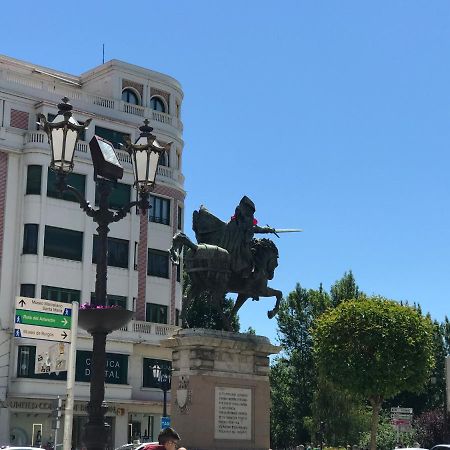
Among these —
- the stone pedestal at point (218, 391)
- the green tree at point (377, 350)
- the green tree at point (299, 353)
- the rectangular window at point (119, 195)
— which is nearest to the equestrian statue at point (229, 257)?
the stone pedestal at point (218, 391)

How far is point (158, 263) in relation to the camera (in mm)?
52875

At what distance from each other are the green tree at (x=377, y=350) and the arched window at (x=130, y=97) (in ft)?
65.0

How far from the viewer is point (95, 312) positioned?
12703mm

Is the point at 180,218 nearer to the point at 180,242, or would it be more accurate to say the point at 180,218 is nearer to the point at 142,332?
the point at 142,332

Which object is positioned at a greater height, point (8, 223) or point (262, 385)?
point (8, 223)

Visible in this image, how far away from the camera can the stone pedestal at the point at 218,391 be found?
1919cm

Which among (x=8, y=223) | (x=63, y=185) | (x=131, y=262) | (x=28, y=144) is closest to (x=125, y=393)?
(x=131, y=262)

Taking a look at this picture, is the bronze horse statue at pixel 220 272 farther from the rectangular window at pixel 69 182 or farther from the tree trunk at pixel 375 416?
the rectangular window at pixel 69 182

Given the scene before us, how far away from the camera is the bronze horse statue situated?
2028 centimetres

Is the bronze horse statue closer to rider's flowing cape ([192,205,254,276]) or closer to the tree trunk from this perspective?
rider's flowing cape ([192,205,254,276])

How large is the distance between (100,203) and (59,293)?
35.2m

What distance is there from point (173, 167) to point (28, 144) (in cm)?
1051

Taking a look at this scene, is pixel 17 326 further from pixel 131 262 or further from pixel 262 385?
pixel 131 262

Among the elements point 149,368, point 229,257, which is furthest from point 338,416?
point 229,257
